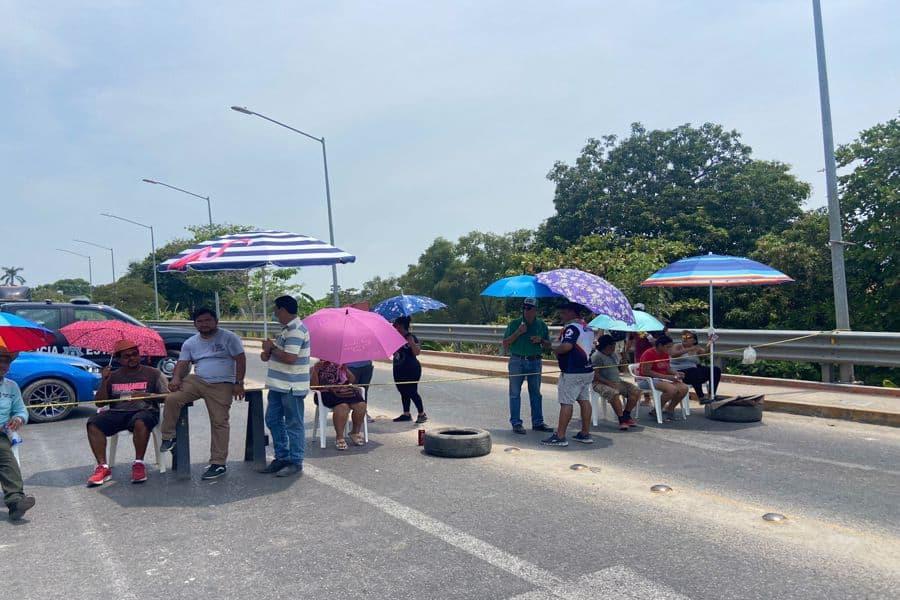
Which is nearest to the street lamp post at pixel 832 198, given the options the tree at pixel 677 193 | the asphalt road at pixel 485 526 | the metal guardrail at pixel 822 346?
the metal guardrail at pixel 822 346

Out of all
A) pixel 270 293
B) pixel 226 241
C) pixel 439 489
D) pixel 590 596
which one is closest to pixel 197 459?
pixel 226 241

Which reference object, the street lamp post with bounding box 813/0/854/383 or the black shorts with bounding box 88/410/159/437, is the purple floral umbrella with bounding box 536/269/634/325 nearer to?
the black shorts with bounding box 88/410/159/437

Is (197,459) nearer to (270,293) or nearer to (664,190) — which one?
(270,293)

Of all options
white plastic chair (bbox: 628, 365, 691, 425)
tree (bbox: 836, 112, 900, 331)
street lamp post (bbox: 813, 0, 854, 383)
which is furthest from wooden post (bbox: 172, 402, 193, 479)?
tree (bbox: 836, 112, 900, 331)

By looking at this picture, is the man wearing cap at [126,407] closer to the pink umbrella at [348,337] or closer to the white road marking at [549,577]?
the pink umbrella at [348,337]

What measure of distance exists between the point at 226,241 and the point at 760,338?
29.4 feet

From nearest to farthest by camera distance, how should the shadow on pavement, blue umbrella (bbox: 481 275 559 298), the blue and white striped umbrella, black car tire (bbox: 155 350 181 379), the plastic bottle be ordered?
the plastic bottle → the shadow on pavement → the blue and white striped umbrella → blue umbrella (bbox: 481 275 559 298) → black car tire (bbox: 155 350 181 379)

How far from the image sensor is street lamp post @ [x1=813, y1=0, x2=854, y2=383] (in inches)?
463

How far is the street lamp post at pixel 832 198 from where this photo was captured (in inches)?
463

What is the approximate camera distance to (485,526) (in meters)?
5.14

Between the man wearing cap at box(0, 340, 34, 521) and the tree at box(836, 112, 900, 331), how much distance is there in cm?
1969

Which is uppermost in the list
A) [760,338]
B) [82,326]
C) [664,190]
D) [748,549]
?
[664,190]

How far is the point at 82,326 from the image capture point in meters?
7.46

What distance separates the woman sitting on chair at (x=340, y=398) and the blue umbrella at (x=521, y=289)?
2.02 m
